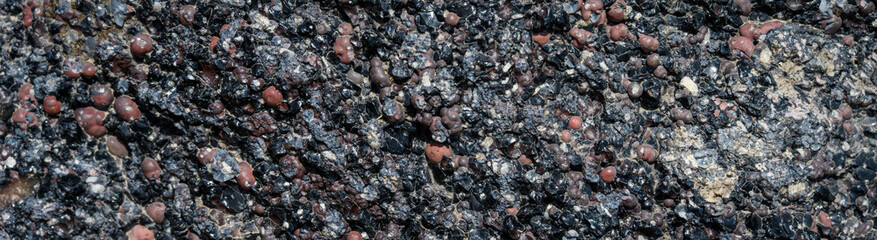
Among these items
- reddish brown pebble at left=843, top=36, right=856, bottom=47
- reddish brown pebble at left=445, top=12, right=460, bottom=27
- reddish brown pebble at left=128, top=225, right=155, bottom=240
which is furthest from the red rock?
reddish brown pebble at left=843, top=36, right=856, bottom=47

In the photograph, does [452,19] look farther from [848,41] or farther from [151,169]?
[848,41]

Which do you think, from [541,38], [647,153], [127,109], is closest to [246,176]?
[127,109]

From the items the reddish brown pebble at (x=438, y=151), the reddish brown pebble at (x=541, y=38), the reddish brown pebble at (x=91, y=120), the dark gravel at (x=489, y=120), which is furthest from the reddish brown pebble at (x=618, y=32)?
the reddish brown pebble at (x=91, y=120)

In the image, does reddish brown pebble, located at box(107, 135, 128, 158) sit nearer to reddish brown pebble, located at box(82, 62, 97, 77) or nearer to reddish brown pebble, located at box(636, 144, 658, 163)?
reddish brown pebble, located at box(82, 62, 97, 77)

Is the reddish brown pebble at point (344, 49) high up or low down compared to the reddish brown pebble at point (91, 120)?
up

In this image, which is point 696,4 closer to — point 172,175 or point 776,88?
point 776,88

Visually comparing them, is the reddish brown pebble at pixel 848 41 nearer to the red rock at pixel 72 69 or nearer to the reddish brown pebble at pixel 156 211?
the reddish brown pebble at pixel 156 211

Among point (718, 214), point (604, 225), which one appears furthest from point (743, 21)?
point (604, 225)

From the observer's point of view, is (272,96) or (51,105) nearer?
(272,96)
